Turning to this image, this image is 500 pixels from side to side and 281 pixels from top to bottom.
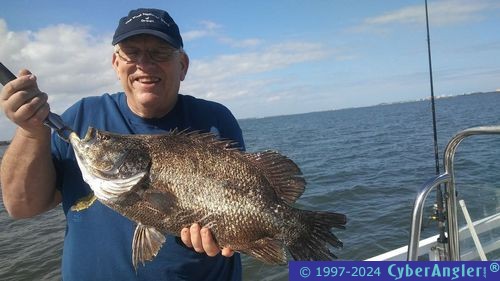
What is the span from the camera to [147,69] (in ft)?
9.46

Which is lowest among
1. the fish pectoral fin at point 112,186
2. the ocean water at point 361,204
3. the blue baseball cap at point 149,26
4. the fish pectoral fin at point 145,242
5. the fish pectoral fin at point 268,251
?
the ocean water at point 361,204

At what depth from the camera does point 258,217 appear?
2527 millimetres

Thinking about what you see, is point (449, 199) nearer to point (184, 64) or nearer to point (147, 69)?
point (184, 64)

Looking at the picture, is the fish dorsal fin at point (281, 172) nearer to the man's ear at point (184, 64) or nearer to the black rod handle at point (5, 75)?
the man's ear at point (184, 64)

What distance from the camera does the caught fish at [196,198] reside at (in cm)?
250

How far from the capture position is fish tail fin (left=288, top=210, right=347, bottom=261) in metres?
2.55

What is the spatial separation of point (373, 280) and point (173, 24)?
248 centimetres

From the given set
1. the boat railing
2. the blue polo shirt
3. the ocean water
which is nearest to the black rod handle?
the blue polo shirt

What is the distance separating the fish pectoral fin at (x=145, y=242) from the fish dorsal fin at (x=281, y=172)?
85 cm

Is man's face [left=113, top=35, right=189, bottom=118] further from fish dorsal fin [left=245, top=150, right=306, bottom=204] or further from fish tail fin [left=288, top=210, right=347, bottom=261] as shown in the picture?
fish tail fin [left=288, top=210, right=347, bottom=261]

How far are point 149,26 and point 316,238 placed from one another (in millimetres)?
2001

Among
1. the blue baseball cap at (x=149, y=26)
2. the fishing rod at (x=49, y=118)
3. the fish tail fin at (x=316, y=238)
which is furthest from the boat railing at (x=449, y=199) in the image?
the fishing rod at (x=49, y=118)

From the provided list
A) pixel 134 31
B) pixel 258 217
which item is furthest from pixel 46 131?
pixel 258 217

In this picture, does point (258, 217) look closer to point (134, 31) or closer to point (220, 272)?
point (220, 272)
